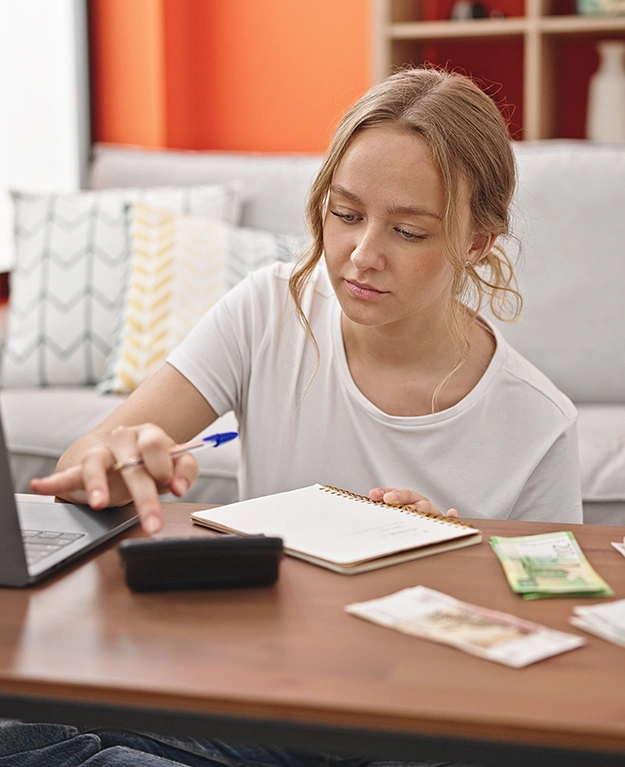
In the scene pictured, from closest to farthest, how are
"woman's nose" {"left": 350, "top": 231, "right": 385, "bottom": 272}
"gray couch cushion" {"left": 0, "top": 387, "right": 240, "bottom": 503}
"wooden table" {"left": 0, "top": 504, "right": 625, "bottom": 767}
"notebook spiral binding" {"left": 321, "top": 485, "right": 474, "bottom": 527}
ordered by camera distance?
"wooden table" {"left": 0, "top": 504, "right": 625, "bottom": 767} → "notebook spiral binding" {"left": 321, "top": 485, "right": 474, "bottom": 527} → "woman's nose" {"left": 350, "top": 231, "right": 385, "bottom": 272} → "gray couch cushion" {"left": 0, "top": 387, "right": 240, "bottom": 503}

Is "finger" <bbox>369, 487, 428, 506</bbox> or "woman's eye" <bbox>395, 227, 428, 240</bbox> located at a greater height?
"woman's eye" <bbox>395, 227, 428, 240</bbox>

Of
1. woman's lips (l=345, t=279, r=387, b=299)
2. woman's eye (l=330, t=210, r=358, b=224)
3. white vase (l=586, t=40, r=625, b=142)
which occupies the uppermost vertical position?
white vase (l=586, t=40, r=625, b=142)

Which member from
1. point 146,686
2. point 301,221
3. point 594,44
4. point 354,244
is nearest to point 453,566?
point 146,686

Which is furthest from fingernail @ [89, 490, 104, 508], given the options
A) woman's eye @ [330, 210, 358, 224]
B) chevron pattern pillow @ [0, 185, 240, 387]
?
chevron pattern pillow @ [0, 185, 240, 387]

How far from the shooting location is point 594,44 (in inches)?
131

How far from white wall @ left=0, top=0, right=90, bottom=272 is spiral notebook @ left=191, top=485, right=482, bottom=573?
2.51 m

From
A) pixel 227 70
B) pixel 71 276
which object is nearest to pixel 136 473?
pixel 71 276

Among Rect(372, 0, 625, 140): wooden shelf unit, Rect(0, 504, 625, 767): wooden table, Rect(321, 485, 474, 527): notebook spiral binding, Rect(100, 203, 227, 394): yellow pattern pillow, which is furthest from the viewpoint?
Rect(372, 0, 625, 140): wooden shelf unit

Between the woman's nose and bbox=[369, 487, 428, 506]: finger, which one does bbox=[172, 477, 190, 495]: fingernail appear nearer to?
bbox=[369, 487, 428, 506]: finger

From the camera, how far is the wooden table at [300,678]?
24.5 inches

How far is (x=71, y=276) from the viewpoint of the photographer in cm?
262

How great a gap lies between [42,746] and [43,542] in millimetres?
191

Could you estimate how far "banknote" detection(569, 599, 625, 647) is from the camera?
75cm

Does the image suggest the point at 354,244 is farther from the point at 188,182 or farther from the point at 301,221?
the point at 188,182
